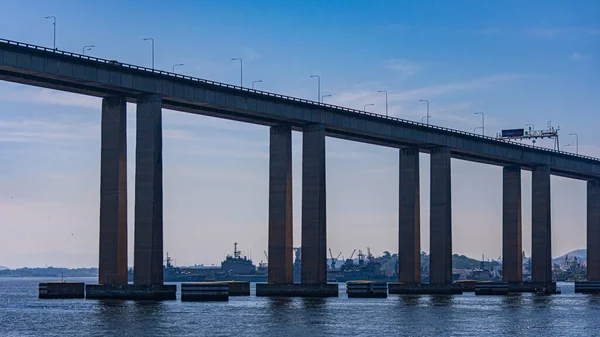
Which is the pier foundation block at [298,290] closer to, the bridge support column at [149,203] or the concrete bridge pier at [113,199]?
the bridge support column at [149,203]

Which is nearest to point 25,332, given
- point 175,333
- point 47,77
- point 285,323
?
point 175,333

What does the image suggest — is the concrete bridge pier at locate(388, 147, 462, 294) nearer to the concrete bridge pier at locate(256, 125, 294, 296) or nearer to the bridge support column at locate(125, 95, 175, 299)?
the concrete bridge pier at locate(256, 125, 294, 296)

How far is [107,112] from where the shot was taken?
124750 mm

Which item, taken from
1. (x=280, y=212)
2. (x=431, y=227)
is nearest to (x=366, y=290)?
(x=431, y=227)

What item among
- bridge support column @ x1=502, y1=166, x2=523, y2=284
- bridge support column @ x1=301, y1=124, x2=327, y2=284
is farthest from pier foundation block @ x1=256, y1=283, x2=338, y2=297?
bridge support column @ x1=502, y1=166, x2=523, y2=284

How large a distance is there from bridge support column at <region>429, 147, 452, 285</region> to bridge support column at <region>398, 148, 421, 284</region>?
3299mm

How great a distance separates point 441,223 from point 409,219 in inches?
213

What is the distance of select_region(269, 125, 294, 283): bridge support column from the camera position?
5778 inches

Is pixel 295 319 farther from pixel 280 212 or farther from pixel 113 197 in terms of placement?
pixel 280 212

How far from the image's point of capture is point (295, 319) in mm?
98812

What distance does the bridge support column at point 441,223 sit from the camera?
561 feet

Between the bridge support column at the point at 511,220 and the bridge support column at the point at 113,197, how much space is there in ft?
293

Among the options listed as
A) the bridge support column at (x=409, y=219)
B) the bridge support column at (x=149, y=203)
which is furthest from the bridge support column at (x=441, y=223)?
the bridge support column at (x=149, y=203)

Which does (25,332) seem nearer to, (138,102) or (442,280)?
(138,102)
